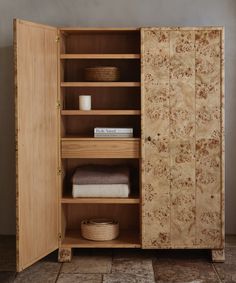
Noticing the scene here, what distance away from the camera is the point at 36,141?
3447 mm

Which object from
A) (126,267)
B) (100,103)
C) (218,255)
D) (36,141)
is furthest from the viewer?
(100,103)

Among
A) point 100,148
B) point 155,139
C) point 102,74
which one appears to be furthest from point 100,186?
point 102,74

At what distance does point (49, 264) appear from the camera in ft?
11.9

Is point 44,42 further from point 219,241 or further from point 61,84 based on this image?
point 219,241

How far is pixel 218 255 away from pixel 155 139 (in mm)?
956

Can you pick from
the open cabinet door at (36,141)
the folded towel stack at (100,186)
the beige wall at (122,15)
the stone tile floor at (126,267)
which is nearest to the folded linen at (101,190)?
the folded towel stack at (100,186)

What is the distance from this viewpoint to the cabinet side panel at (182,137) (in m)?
3.59

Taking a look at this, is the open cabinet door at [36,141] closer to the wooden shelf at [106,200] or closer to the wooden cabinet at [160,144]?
the wooden cabinet at [160,144]

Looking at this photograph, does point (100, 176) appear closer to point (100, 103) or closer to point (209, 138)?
point (100, 103)

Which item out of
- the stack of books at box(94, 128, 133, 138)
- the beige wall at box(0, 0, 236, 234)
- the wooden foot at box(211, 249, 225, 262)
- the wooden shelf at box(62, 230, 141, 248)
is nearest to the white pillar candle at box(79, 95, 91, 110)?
the stack of books at box(94, 128, 133, 138)

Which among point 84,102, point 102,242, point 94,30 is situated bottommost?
point 102,242

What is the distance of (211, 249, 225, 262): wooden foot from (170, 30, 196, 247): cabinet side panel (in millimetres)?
170

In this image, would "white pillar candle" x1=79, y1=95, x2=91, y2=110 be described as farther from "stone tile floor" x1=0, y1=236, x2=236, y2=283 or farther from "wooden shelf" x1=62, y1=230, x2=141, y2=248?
"stone tile floor" x1=0, y1=236, x2=236, y2=283

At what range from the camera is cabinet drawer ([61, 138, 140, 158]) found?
146 inches
